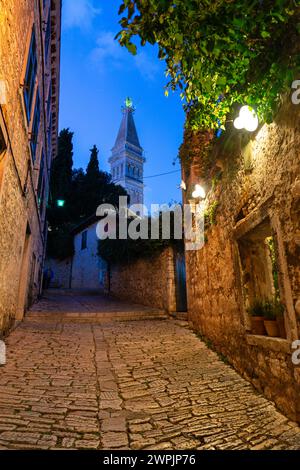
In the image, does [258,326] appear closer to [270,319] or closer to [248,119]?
[270,319]

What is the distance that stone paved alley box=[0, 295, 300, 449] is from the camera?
254cm

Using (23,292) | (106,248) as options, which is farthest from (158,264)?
(106,248)

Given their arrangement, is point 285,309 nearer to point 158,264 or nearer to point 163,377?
point 163,377

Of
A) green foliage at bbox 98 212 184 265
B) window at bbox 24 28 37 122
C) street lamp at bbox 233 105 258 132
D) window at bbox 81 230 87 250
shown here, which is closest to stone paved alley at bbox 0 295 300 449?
street lamp at bbox 233 105 258 132

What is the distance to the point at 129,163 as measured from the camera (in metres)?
68.5

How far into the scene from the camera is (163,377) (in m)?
4.24

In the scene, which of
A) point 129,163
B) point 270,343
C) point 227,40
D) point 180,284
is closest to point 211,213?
point 270,343

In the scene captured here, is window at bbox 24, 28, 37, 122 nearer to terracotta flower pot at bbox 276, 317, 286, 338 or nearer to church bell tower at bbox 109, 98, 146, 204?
terracotta flower pot at bbox 276, 317, 286, 338

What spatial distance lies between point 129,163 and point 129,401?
6815 centimetres

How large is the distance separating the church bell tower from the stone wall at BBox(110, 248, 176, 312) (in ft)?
166

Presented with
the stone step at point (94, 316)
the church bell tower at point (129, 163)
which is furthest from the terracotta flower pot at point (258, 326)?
the church bell tower at point (129, 163)

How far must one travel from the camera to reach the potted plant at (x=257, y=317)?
12.6 feet

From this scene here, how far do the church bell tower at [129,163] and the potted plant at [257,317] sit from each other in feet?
203

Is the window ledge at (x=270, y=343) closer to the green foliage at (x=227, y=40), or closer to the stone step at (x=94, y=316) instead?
the green foliage at (x=227, y=40)
